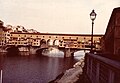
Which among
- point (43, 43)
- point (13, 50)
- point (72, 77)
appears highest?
point (72, 77)

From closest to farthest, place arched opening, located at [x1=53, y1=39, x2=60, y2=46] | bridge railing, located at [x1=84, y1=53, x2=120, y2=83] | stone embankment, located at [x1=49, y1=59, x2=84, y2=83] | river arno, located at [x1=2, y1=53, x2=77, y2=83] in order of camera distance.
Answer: bridge railing, located at [x1=84, y1=53, x2=120, y2=83] < stone embankment, located at [x1=49, y1=59, x2=84, y2=83] < river arno, located at [x1=2, y1=53, x2=77, y2=83] < arched opening, located at [x1=53, y1=39, x2=60, y2=46]

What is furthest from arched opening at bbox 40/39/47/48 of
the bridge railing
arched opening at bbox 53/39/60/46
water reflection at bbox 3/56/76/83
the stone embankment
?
the bridge railing

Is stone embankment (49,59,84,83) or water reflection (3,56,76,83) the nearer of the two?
stone embankment (49,59,84,83)

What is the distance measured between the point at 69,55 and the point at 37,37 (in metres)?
20.5

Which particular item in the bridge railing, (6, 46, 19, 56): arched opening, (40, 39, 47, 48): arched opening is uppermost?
the bridge railing

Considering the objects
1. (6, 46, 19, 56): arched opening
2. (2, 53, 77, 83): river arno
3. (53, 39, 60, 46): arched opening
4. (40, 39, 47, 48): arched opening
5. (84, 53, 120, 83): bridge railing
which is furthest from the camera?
(6, 46, 19, 56): arched opening

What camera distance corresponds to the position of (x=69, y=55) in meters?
103

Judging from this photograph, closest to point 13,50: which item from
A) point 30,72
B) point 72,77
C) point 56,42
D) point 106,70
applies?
point 56,42

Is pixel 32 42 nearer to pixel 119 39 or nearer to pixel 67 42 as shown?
pixel 67 42

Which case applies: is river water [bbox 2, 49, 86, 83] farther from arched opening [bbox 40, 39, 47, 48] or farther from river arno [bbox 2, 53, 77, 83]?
arched opening [bbox 40, 39, 47, 48]

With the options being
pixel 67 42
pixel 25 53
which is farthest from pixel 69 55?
pixel 25 53

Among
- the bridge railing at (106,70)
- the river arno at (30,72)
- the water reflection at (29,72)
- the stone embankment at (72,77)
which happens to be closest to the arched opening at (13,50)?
the river arno at (30,72)

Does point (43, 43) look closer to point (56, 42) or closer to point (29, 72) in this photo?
point (56, 42)

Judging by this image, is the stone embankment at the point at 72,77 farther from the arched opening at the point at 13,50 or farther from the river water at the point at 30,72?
the arched opening at the point at 13,50
